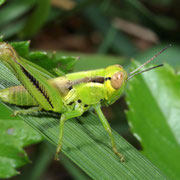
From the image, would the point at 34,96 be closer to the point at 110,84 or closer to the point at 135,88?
the point at 110,84

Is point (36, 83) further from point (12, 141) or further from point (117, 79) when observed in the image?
point (117, 79)

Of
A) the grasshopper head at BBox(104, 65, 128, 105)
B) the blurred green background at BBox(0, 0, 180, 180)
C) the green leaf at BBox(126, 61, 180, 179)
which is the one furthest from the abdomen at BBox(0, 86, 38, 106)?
the blurred green background at BBox(0, 0, 180, 180)

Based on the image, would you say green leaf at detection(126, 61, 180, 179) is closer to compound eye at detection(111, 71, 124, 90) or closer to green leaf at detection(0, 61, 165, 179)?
compound eye at detection(111, 71, 124, 90)

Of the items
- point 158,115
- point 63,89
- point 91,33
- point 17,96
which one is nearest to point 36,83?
point 17,96

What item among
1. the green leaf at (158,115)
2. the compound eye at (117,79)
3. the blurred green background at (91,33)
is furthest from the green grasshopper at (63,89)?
the blurred green background at (91,33)

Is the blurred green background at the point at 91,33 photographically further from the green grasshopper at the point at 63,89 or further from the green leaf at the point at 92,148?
the green leaf at the point at 92,148

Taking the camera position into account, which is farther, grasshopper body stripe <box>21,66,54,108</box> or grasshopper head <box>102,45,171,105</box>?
grasshopper head <box>102,45,171,105</box>

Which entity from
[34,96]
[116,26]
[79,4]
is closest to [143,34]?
[116,26]
